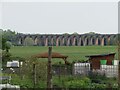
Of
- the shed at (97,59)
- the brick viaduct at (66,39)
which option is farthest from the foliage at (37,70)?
the brick viaduct at (66,39)

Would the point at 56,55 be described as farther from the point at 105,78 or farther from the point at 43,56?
the point at 105,78

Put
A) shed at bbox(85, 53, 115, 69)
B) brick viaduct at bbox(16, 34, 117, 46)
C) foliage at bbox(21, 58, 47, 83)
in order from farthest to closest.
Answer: brick viaduct at bbox(16, 34, 117, 46), shed at bbox(85, 53, 115, 69), foliage at bbox(21, 58, 47, 83)

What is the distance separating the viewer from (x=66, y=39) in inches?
2132

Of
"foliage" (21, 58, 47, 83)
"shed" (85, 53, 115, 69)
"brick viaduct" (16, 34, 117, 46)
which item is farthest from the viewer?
"brick viaduct" (16, 34, 117, 46)

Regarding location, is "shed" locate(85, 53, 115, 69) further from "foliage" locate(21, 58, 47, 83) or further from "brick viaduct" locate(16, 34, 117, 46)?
"brick viaduct" locate(16, 34, 117, 46)

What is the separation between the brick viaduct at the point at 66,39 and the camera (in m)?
47.6

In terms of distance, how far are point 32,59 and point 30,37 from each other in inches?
1367

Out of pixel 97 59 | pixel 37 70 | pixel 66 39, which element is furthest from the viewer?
pixel 66 39

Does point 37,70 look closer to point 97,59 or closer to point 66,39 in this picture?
point 97,59

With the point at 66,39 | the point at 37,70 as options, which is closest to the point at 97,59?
the point at 37,70

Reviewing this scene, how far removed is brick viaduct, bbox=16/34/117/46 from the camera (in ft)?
156

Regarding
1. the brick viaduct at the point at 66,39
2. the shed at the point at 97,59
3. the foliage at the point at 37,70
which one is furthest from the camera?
the brick viaduct at the point at 66,39

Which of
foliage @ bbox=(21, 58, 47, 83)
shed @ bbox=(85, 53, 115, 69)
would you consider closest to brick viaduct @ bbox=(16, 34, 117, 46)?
shed @ bbox=(85, 53, 115, 69)

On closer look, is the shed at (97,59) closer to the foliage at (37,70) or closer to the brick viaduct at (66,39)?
the foliage at (37,70)
